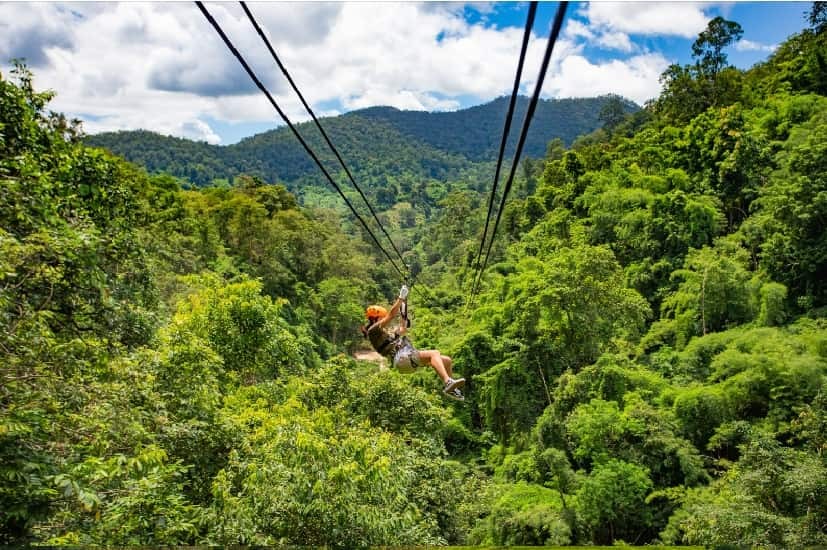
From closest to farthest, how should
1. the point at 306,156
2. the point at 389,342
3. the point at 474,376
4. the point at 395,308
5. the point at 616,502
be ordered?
1. the point at 395,308
2. the point at 389,342
3. the point at 616,502
4. the point at 474,376
5. the point at 306,156

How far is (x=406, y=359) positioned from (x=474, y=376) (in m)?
12.1

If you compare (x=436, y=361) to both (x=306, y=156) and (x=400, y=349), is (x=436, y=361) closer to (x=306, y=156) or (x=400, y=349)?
(x=400, y=349)

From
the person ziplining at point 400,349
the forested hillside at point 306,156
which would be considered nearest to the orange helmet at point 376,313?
the person ziplining at point 400,349

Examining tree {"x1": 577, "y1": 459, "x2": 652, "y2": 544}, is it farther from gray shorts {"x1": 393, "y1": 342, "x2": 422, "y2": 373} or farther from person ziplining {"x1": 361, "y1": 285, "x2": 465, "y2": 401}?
gray shorts {"x1": 393, "y1": 342, "x2": 422, "y2": 373}

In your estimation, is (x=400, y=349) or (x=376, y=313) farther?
(x=400, y=349)

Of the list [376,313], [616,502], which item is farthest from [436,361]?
[616,502]

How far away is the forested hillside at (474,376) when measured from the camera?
458cm

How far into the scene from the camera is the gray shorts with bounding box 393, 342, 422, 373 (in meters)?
6.04

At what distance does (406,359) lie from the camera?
605 cm

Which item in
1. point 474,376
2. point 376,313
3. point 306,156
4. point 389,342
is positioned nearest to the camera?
point 376,313

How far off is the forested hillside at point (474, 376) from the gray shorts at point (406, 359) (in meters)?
1.29

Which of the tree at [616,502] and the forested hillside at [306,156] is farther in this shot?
the forested hillside at [306,156]

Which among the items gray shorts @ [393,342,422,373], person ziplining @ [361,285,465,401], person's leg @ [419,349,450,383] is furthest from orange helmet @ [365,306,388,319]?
person's leg @ [419,349,450,383]

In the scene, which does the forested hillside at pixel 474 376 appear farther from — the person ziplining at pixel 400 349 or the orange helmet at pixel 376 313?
the orange helmet at pixel 376 313
